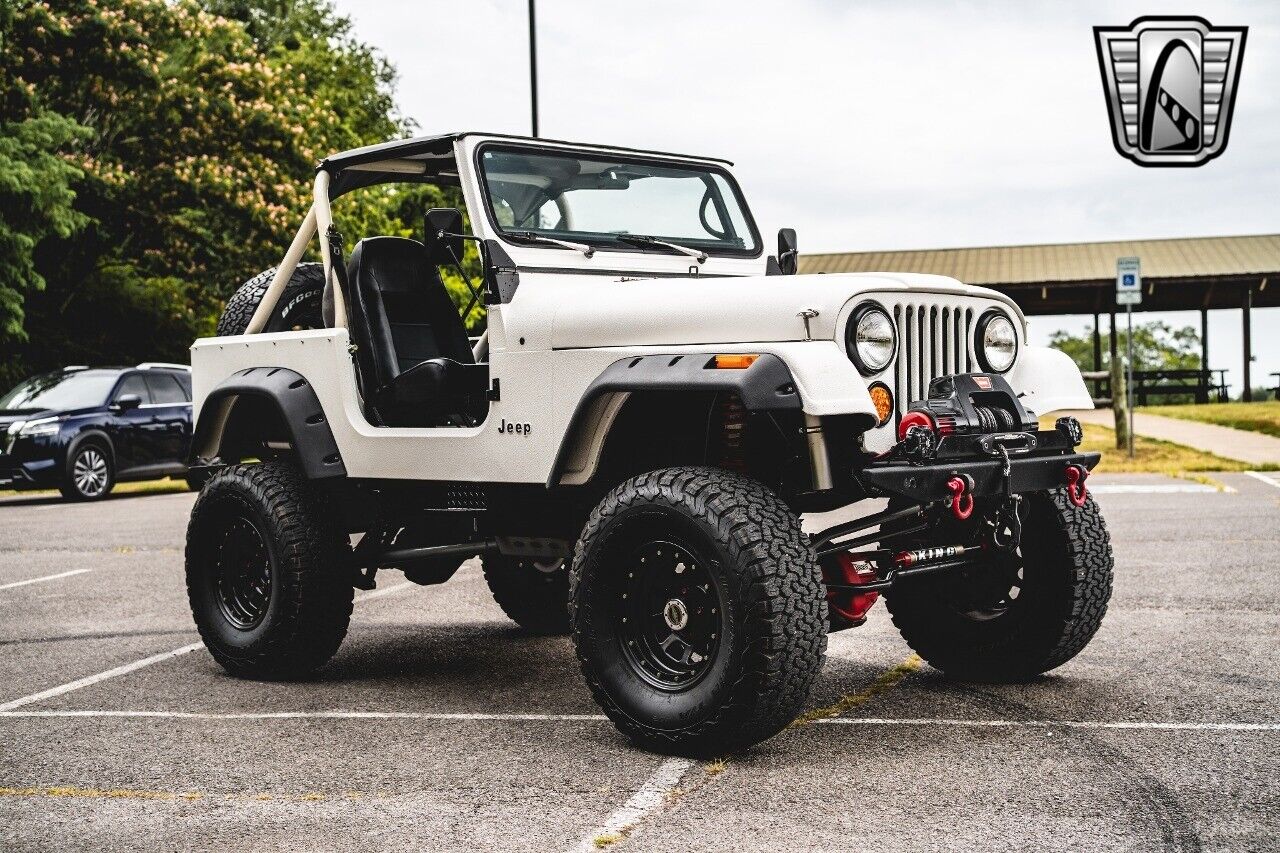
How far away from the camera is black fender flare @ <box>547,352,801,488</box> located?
466cm

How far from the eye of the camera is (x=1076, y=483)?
17.9ft

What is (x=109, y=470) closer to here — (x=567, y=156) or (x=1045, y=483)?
(x=567, y=156)

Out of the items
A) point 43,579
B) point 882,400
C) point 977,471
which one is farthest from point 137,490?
point 977,471

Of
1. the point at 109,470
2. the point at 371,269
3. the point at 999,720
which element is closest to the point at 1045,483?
the point at 999,720

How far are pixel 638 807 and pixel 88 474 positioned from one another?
15.4 m

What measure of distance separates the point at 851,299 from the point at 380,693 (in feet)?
8.82

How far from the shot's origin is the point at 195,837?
414 centimetres

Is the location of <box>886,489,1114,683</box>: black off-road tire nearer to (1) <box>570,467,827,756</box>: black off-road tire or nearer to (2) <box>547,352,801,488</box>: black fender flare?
(1) <box>570,467,827,756</box>: black off-road tire

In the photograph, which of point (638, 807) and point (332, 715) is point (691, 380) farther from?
point (332, 715)

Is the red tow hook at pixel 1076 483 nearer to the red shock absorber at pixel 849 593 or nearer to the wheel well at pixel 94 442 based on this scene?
the red shock absorber at pixel 849 593

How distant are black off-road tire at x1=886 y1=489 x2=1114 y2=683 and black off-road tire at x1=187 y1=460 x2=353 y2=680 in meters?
2.42

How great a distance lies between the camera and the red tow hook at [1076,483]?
5.38 metres

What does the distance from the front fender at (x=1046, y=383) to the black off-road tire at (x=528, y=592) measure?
2.75 meters

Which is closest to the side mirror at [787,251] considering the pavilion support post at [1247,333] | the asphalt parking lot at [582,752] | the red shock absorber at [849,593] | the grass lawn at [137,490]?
the asphalt parking lot at [582,752]
